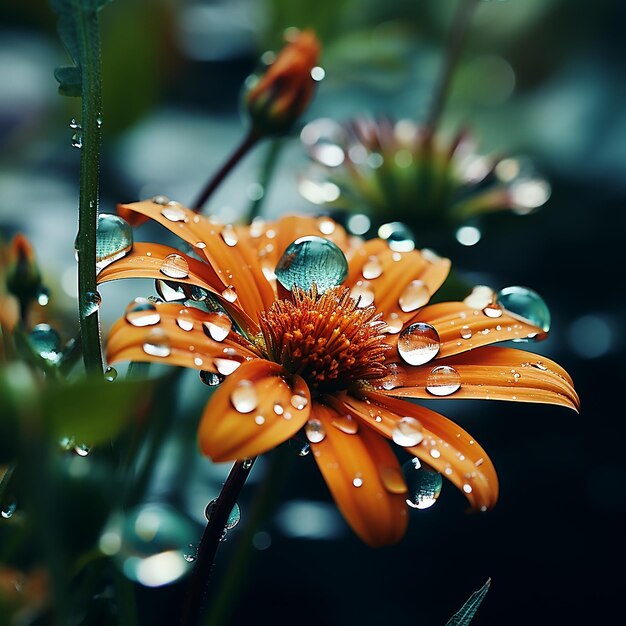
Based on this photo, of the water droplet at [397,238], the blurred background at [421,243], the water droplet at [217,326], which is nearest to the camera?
→ the water droplet at [217,326]

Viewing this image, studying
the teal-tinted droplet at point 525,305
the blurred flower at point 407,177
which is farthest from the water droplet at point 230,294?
the blurred flower at point 407,177

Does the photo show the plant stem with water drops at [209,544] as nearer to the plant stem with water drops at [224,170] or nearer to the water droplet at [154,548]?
the water droplet at [154,548]

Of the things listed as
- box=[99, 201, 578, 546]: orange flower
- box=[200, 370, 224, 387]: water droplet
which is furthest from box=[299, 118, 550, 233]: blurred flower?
box=[200, 370, 224, 387]: water droplet

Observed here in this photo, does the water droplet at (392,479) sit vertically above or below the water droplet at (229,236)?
below

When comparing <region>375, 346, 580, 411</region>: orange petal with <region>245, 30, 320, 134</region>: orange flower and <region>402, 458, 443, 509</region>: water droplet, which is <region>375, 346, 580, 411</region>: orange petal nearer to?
<region>402, 458, 443, 509</region>: water droplet

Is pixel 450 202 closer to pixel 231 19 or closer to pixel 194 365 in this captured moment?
pixel 194 365

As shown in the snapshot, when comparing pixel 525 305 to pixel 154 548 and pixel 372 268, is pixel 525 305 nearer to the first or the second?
pixel 372 268
